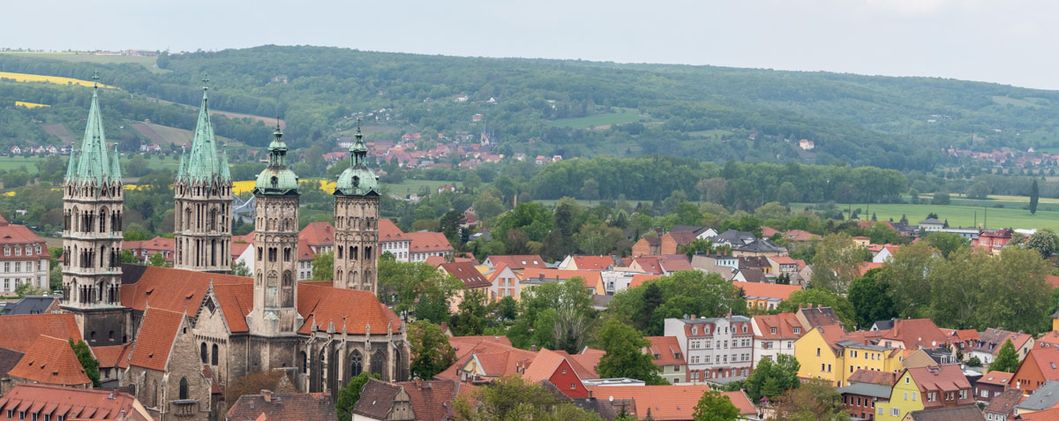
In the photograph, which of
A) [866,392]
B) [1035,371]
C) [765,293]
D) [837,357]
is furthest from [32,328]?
[765,293]

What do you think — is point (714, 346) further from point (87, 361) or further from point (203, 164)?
point (87, 361)

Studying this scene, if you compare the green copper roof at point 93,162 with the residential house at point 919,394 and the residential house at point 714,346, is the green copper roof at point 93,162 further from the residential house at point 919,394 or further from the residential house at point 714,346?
the residential house at point 919,394

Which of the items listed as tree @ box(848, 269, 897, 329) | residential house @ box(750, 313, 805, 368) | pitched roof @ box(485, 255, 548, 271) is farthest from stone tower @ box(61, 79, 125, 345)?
pitched roof @ box(485, 255, 548, 271)

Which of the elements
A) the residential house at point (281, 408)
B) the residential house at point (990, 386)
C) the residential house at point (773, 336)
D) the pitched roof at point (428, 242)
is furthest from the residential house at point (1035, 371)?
the pitched roof at point (428, 242)

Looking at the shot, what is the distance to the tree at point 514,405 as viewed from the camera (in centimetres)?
8875

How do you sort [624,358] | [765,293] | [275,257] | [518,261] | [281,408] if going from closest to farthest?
[281,408], [275,257], [624,358], [765,293], [518,261]

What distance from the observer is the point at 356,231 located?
367 ft

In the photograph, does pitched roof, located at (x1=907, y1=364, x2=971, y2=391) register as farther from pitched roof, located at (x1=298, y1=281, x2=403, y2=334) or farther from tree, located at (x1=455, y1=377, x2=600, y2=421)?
pitched roof, located at (x1=298, y1=281, x2=403, y2=334)

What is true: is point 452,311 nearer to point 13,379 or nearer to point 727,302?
point 727,302

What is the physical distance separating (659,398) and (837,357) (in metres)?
24.5

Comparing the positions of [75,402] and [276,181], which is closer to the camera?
[75,402]

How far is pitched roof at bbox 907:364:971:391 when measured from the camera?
109600 millimetres

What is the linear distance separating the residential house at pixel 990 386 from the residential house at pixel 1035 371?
1.77 feet

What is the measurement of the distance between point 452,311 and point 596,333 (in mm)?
18431
